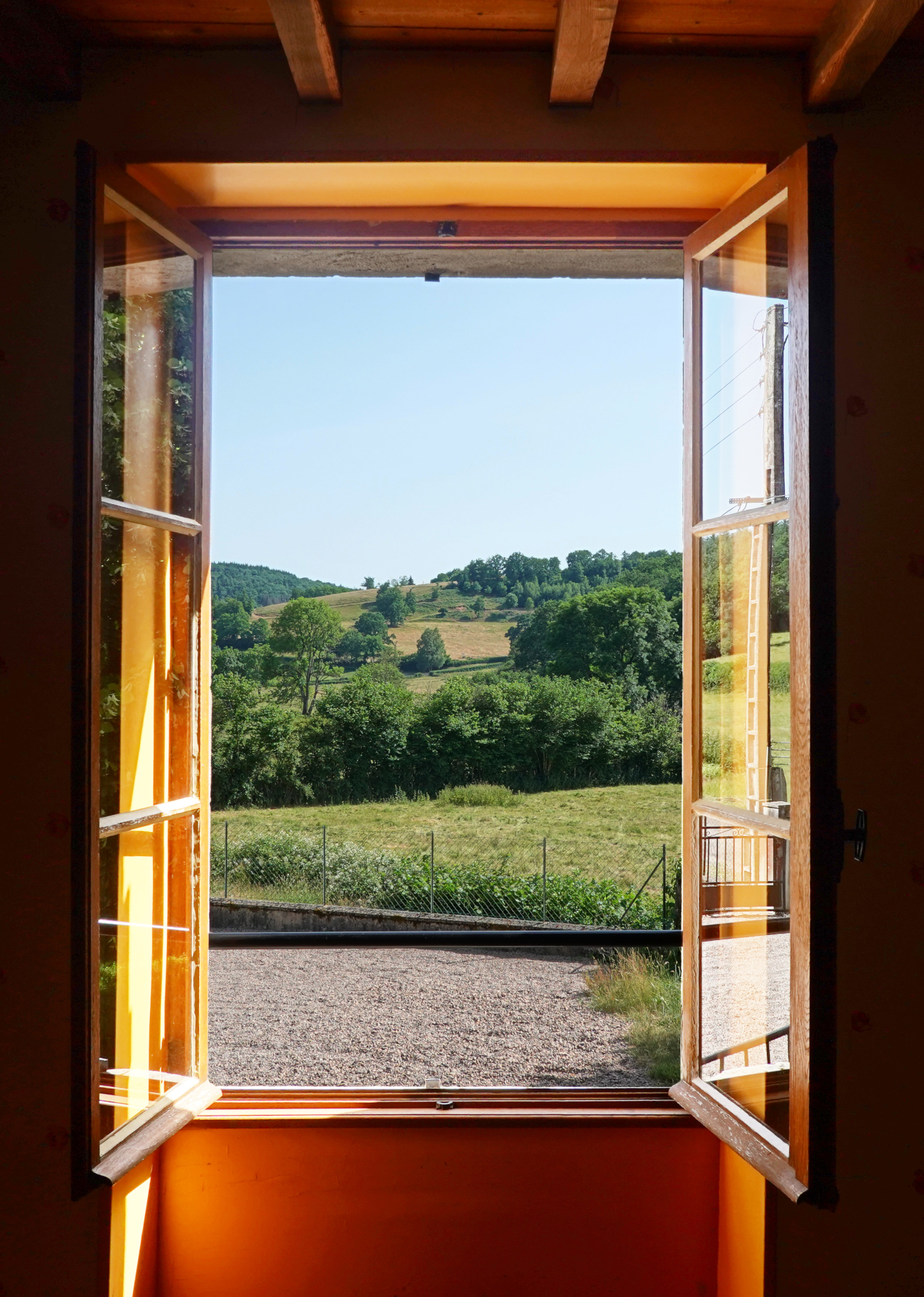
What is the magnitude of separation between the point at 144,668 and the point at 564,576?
512 inches

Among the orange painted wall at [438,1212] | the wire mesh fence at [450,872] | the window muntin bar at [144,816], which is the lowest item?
the wire mesh fence at [450,872]

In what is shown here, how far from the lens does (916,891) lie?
51.0 inches

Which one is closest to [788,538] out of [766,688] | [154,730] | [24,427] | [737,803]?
[766,688]

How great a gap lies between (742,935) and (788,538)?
68 centimetres

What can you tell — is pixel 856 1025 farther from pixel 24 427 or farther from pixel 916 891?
pixel 24 427

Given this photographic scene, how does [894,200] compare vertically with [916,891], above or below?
above

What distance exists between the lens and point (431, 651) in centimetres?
1201

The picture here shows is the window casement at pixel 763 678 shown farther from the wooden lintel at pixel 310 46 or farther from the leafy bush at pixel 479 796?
the leafy bush at pixel 479 796

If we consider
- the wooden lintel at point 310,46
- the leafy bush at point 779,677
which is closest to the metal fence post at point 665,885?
the leafy bush at point 779,677

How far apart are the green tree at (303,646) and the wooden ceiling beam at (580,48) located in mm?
10158

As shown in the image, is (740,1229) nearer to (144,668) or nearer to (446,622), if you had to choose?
(144,668)

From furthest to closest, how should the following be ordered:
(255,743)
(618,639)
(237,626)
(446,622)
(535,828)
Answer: (535,828), (446,622), (618,639), (237,626), (255,743)

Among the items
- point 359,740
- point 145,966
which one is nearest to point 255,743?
point 359,740

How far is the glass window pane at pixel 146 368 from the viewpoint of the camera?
1.34m
